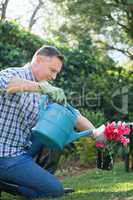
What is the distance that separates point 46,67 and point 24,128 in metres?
0.59

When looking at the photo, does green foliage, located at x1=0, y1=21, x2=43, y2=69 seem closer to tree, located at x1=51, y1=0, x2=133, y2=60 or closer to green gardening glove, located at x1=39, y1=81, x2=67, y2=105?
tree, located at x1=51, y1=0, x2=133, y2=60

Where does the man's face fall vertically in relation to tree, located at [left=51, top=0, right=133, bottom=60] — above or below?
below

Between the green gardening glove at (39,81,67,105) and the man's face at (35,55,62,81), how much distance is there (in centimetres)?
18

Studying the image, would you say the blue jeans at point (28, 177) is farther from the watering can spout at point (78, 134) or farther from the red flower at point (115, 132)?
the red flower at point (115, 132)

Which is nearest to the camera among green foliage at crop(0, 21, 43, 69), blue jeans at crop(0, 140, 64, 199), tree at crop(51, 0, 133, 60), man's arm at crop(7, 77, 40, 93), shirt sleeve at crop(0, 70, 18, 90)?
man's arm at crop(7, 77, 40, 93)

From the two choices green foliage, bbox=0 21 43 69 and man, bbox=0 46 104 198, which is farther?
green foliage, bbox=0 21 43 69

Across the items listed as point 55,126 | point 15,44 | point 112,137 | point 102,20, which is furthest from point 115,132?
point 102,20

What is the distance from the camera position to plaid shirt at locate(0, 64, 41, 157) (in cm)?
545

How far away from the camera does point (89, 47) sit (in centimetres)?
1439

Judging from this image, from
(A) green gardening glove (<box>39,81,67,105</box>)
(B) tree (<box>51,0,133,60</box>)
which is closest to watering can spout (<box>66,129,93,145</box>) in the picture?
(A) green gardening glove (<box>39,81,67,105</box>)

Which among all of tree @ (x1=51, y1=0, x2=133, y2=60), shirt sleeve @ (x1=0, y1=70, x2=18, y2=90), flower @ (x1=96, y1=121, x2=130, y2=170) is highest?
tree @ (x1=51, y1=0, x2=133, y2=60)

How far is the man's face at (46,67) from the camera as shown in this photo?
5.50 metres

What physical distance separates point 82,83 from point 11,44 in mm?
1617

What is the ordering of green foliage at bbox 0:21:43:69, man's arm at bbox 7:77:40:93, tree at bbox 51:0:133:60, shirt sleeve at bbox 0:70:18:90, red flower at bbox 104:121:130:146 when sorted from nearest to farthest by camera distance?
man's arm at bbox 7:77:40:93 < shirt sleeve at bbox 0:70:18:90 < red flower at bbox 104:121:130:146 < green foliage at bbox 0:21:43:69 < tree at bbox 51:0:133:60
